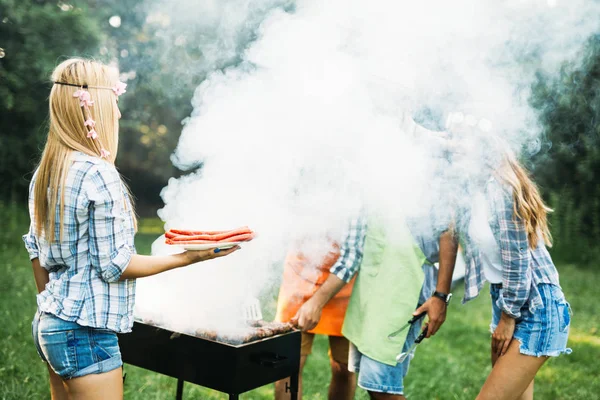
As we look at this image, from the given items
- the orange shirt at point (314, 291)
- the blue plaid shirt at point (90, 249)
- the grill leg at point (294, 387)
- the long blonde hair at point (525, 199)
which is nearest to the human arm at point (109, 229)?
the blue plaid shirt at point (90, 249)

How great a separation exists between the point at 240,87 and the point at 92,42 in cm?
678

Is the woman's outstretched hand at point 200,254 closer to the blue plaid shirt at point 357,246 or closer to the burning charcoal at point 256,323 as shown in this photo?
the burning charcoal at point 256,323

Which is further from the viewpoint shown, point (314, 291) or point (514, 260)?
point (314, 291)

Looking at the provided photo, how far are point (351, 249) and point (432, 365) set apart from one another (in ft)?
8.71

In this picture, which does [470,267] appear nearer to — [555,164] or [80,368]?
[80,368]

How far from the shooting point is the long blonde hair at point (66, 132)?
232 cm

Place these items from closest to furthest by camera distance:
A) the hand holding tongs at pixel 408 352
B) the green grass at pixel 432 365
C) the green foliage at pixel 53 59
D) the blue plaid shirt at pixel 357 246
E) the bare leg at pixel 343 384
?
the hand holding tongs at pixel 408 352
the blue plaid shirt at pixel 357 246
the bare leg at pixel 343 384
the green grass at pixel 432 365
the green foliage at pixel 53 59

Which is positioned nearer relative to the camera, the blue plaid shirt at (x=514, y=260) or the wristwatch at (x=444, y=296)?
the blue plaid shirt at (x=514, y=260)

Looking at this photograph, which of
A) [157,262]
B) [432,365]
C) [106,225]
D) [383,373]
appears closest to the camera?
[106,225]

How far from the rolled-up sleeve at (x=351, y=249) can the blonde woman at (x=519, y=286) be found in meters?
0.67

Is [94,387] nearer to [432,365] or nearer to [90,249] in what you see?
[90,249]

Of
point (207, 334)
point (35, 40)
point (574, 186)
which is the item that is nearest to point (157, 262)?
point (207, 334)

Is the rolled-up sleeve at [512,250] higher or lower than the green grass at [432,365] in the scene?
higher

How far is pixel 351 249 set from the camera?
331 centimetres
